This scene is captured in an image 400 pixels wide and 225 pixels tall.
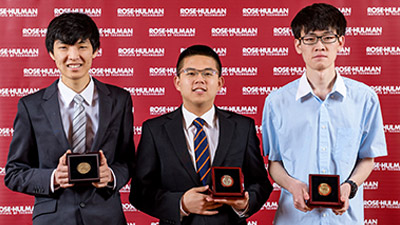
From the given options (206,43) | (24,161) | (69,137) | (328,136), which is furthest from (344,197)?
(206,43)

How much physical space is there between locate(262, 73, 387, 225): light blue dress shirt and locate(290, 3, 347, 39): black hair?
0.28 metres

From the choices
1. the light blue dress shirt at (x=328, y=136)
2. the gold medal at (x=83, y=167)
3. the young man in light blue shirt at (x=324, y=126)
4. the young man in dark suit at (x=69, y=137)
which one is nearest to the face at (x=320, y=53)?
the young man in light blue shirt at (x=324, y=126)

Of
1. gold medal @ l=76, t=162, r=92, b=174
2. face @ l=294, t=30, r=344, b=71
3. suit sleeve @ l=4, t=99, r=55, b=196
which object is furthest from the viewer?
face @ l=294, t=30, r=344, b=71

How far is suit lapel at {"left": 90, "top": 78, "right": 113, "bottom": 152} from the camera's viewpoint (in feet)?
7.57

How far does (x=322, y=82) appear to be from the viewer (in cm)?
243

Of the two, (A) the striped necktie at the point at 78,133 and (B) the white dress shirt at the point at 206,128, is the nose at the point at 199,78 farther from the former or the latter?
(A) the striped necktie at the point at 78,133

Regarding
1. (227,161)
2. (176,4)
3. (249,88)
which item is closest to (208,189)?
(227,161)

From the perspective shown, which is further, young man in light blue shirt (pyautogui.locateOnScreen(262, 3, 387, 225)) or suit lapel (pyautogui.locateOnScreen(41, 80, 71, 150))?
young man in light blue shirt (pyautogui.locateOnScreen(262, 3, 387, 225))

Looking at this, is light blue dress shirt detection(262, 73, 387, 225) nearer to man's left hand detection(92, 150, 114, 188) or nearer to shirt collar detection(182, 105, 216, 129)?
shirt collar detection(182, 105, 216, 129)

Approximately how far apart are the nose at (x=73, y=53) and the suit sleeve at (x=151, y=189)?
1.73 feet

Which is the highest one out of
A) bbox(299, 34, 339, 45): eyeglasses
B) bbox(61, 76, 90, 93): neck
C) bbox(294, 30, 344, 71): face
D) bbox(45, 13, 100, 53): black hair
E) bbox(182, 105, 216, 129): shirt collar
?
bbox(45, 13, 100, 53): black hair

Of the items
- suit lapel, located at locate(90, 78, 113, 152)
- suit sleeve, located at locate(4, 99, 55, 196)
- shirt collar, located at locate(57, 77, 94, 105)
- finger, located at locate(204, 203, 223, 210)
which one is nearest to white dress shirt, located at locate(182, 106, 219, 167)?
finger, located at locate(204, 203, 223, 210)

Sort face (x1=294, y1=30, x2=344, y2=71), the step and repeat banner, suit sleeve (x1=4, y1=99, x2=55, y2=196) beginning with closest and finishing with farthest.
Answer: suit sleeve (x1=4, y1=99, x2=55, y2=196) → face (x1=294, y1=30, x2=344, y2=71) → the step and repeat banner

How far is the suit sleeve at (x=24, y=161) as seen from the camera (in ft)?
7.35
